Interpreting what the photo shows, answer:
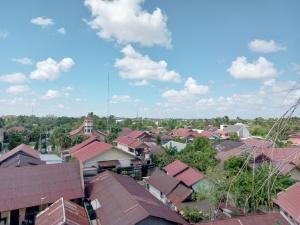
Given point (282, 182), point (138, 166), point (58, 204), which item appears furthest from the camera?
point (138, 166)

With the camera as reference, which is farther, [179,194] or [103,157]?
[103,157]

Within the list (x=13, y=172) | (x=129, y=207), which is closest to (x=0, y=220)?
(x=13, y=172)

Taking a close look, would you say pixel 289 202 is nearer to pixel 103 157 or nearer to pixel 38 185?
pixel 38 185

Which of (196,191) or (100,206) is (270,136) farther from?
(196,191)

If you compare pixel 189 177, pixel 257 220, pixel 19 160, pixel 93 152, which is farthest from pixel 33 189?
pixel 257 220

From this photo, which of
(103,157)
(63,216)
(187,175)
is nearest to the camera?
(63,216)

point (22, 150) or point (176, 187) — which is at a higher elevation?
point (22, 150)
